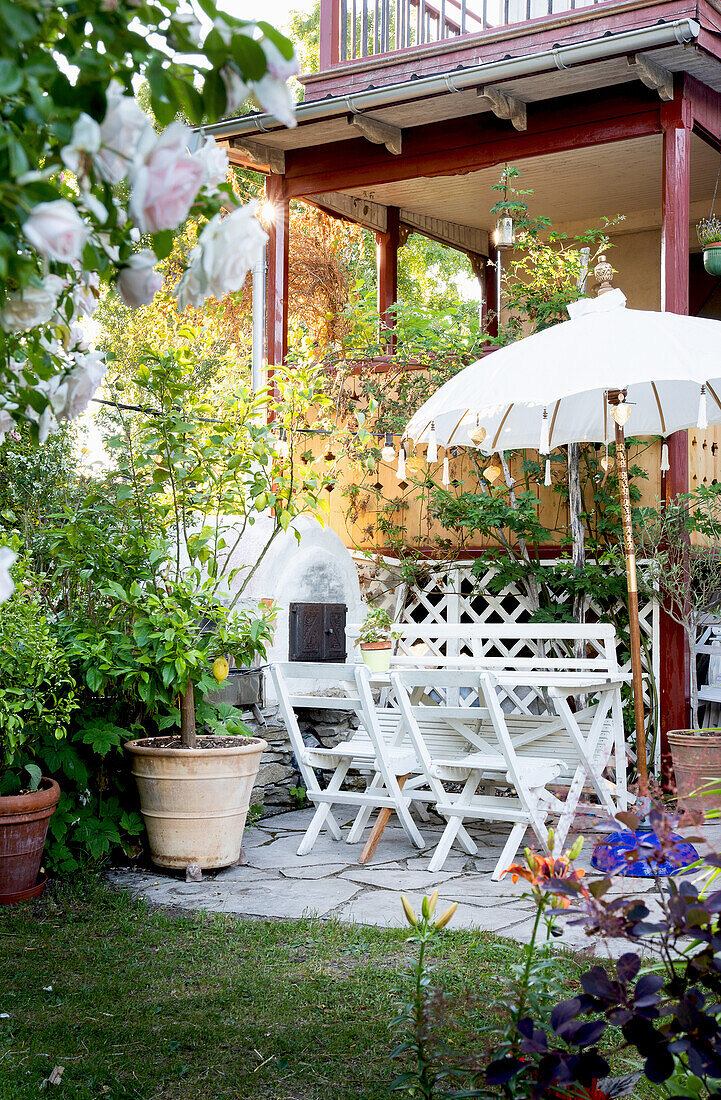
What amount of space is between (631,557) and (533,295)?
9.66ft

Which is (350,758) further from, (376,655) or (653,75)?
(653,75)

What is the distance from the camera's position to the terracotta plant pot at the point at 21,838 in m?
3.92

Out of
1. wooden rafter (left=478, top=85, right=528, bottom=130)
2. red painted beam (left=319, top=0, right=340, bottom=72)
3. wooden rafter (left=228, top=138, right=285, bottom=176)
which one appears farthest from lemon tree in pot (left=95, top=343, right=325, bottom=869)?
red painted beam (left=319, top=0, right=340, bottom=72)

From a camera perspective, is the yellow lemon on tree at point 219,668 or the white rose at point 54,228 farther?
the yellow lemon on tree at point 219,668

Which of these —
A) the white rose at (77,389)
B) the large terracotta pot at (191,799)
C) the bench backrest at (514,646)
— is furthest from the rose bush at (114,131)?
the bench backrest at (514,646)

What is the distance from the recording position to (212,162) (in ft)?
4.23

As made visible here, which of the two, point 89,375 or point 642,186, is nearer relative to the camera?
point 89,375

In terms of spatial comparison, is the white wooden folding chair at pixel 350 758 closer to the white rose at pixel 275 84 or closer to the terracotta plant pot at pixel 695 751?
the terracotta plant pot at pixel 695 751

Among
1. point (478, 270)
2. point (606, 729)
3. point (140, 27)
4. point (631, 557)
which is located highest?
point (478, 270)

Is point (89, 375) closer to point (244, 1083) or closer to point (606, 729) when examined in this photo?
point (244, 1083)

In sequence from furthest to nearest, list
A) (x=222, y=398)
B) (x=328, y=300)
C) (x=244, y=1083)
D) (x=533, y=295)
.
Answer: (x=328, y=300) < (x=533, y=295) < (x=222, y=398) < (x=244, y=1083)

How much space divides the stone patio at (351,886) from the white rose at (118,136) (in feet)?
9.34

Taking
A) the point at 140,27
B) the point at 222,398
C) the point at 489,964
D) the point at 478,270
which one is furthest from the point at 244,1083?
the point at 478,270

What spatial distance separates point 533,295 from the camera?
23.2ft
